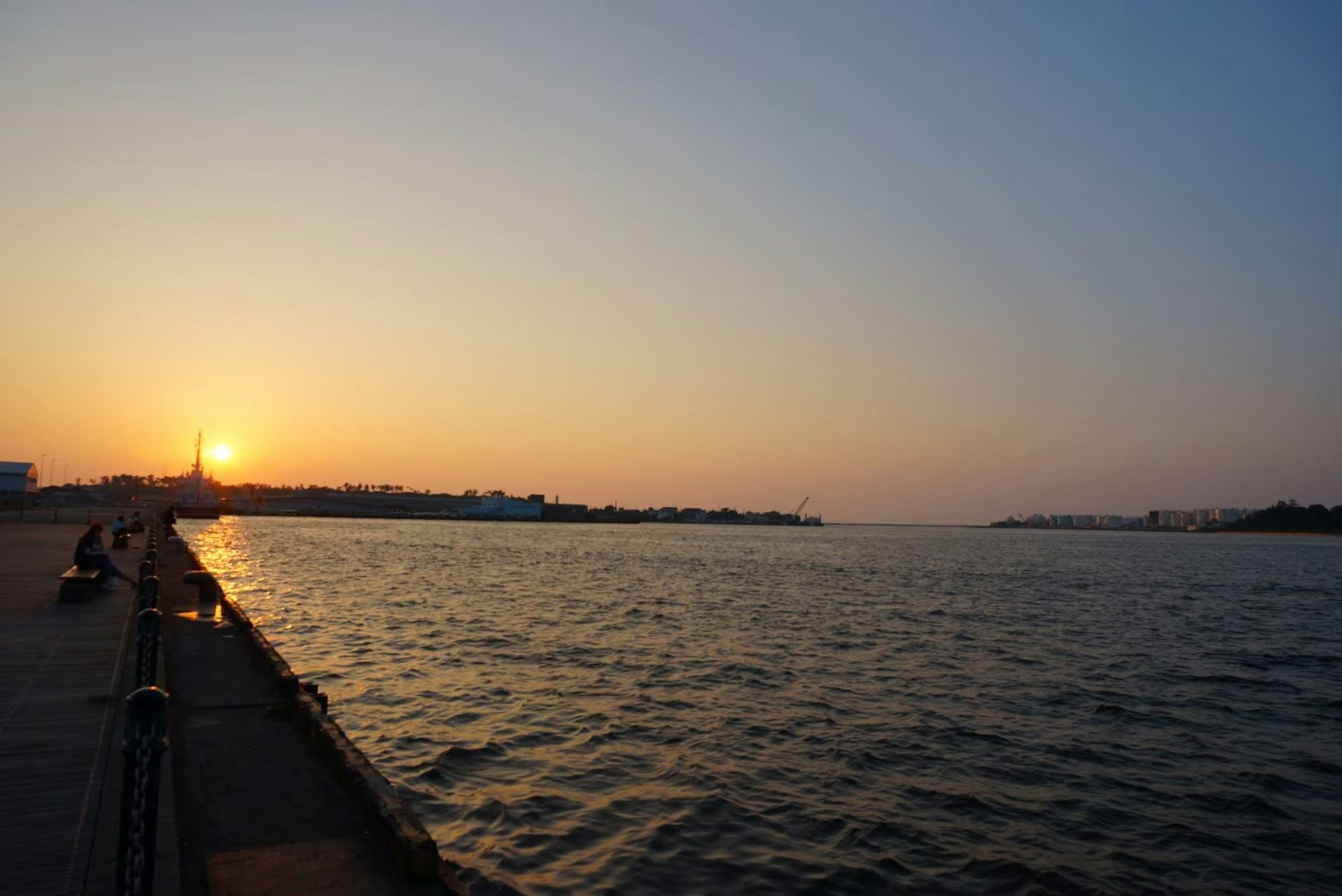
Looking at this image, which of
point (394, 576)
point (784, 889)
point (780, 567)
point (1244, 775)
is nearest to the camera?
point (784, 889)

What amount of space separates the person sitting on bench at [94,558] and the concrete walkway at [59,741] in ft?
6.40

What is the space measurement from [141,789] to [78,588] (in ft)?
64.8

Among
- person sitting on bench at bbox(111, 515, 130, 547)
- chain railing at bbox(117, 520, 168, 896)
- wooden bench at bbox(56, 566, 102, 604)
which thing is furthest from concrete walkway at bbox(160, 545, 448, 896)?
person sitting on bench at bbox(111, 515, 130, 547)

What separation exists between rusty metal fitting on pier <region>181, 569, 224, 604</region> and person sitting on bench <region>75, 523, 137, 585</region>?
1.67 metres

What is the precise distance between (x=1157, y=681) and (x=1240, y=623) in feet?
71.6

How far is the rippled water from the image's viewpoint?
1168cm

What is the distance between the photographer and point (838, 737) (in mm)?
17562

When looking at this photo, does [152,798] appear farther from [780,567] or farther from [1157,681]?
[780,567]

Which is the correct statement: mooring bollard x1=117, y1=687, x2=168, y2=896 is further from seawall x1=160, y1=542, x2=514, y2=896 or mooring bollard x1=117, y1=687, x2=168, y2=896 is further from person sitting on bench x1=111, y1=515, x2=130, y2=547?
person sitting on bench x1=111, y1=515, x2=130, y2=547

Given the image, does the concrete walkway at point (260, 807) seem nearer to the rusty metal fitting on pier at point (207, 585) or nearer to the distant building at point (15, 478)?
the rusty metal fitting on pier at point (207, 585)

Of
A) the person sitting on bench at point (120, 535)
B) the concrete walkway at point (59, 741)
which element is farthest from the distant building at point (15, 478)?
the concrete walkway at point (59, 741)

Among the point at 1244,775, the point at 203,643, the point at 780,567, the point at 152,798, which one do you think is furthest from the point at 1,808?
the point at 780,567

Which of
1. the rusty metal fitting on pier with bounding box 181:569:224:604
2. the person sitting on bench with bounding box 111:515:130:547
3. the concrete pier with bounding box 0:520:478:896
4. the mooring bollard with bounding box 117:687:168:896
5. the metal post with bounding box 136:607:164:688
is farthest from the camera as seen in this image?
the person sitting on bench with bounding box 111:515:130:547

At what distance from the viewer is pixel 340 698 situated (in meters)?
19.4
